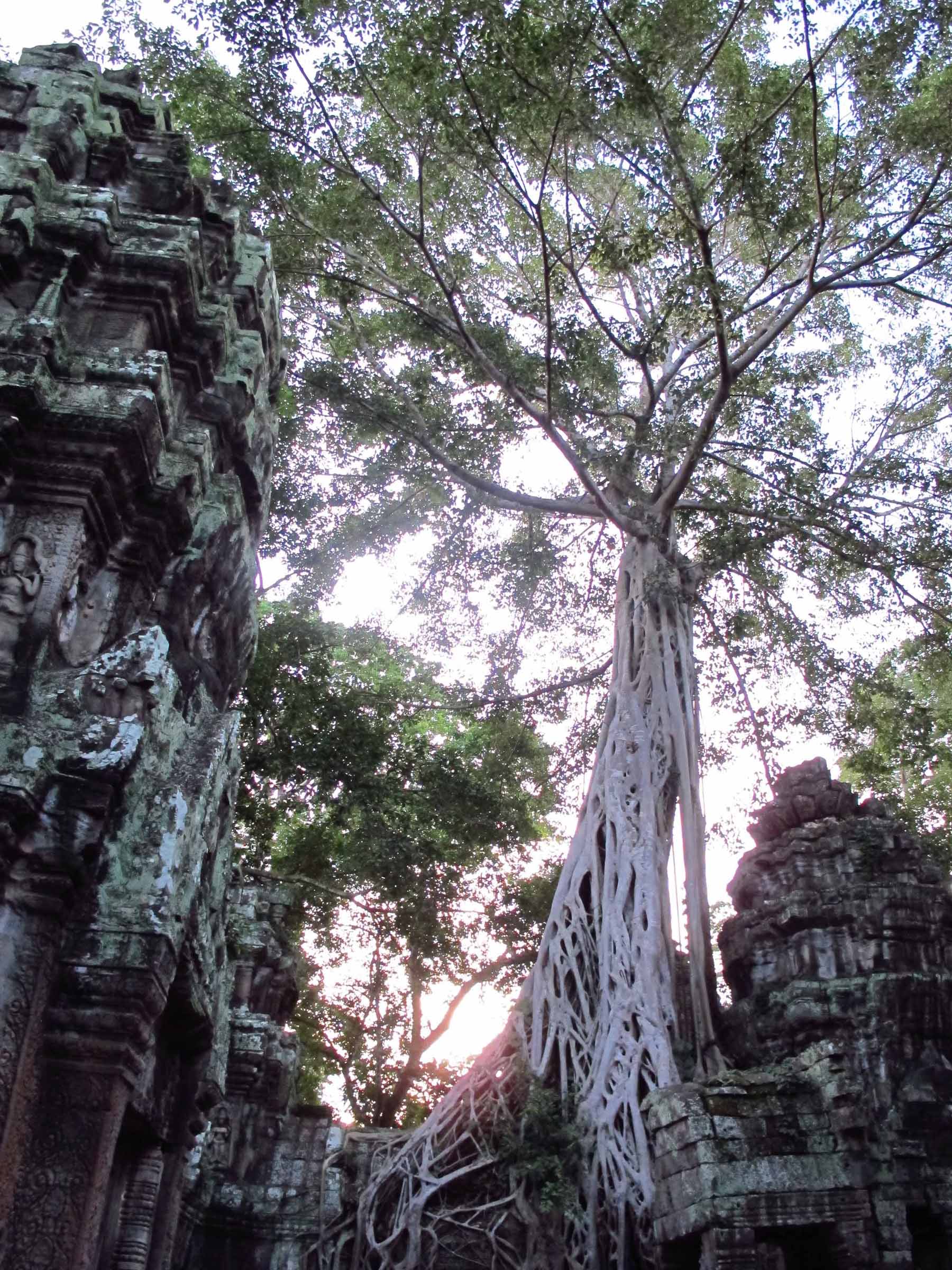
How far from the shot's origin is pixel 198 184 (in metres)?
3.89

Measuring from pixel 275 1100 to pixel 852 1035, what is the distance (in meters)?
3.36

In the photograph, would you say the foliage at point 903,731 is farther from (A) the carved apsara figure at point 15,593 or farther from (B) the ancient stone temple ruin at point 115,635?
(A) the carved apsara figure at point 15,593

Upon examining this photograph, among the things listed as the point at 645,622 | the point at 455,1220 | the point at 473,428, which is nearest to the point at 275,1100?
the point at 455,1220

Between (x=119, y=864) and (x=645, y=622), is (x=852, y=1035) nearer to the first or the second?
(x=645, y=622)

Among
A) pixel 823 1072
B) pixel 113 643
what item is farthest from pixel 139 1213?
pixel 823 1072

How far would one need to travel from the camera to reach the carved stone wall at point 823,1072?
4746 mm

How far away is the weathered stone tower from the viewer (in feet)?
8.25

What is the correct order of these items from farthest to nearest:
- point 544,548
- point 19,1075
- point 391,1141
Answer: point 544,548 < point 391,1141 < point 19,1075

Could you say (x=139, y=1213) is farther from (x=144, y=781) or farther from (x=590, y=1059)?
(x=590, y=1059)

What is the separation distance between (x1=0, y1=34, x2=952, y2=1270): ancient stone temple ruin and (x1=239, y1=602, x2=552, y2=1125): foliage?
3.27 meters

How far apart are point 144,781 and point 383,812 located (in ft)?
21.2

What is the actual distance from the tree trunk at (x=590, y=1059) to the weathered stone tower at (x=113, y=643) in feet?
10.5

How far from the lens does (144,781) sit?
2.87 m

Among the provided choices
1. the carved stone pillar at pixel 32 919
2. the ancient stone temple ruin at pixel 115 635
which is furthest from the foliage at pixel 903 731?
the carved stone pillar at pixel 32 919
